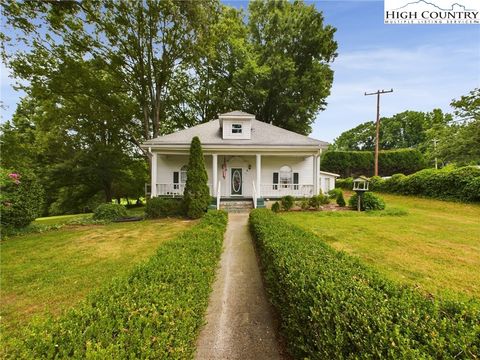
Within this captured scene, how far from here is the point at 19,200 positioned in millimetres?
8305

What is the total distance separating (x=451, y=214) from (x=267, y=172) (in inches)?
391

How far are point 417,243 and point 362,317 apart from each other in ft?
20.9

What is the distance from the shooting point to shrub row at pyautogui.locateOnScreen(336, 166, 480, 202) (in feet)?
40.9

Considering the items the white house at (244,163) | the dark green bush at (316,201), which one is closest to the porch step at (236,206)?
the white house at (244,163)

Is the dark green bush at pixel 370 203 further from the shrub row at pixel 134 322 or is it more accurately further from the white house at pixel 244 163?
the shrub row at pixel 134 322

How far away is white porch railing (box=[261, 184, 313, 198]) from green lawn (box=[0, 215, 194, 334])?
6.39m

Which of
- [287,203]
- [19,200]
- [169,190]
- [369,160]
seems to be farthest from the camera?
[369,160]

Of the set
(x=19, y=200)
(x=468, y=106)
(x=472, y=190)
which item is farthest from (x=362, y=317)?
(x=468, y=106)

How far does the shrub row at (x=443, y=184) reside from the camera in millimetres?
12469

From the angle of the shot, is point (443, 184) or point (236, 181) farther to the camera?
point (236, 181)

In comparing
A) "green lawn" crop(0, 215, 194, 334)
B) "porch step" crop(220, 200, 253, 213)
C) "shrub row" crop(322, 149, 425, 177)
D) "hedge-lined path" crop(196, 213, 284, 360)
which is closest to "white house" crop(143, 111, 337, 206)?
"porch step" crop(220, 200, 253, 213)

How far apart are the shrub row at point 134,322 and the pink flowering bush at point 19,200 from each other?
28.6ft

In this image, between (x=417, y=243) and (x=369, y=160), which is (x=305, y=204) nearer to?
(x=417, y=243)

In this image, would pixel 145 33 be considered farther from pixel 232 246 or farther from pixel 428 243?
pixel 428 243
